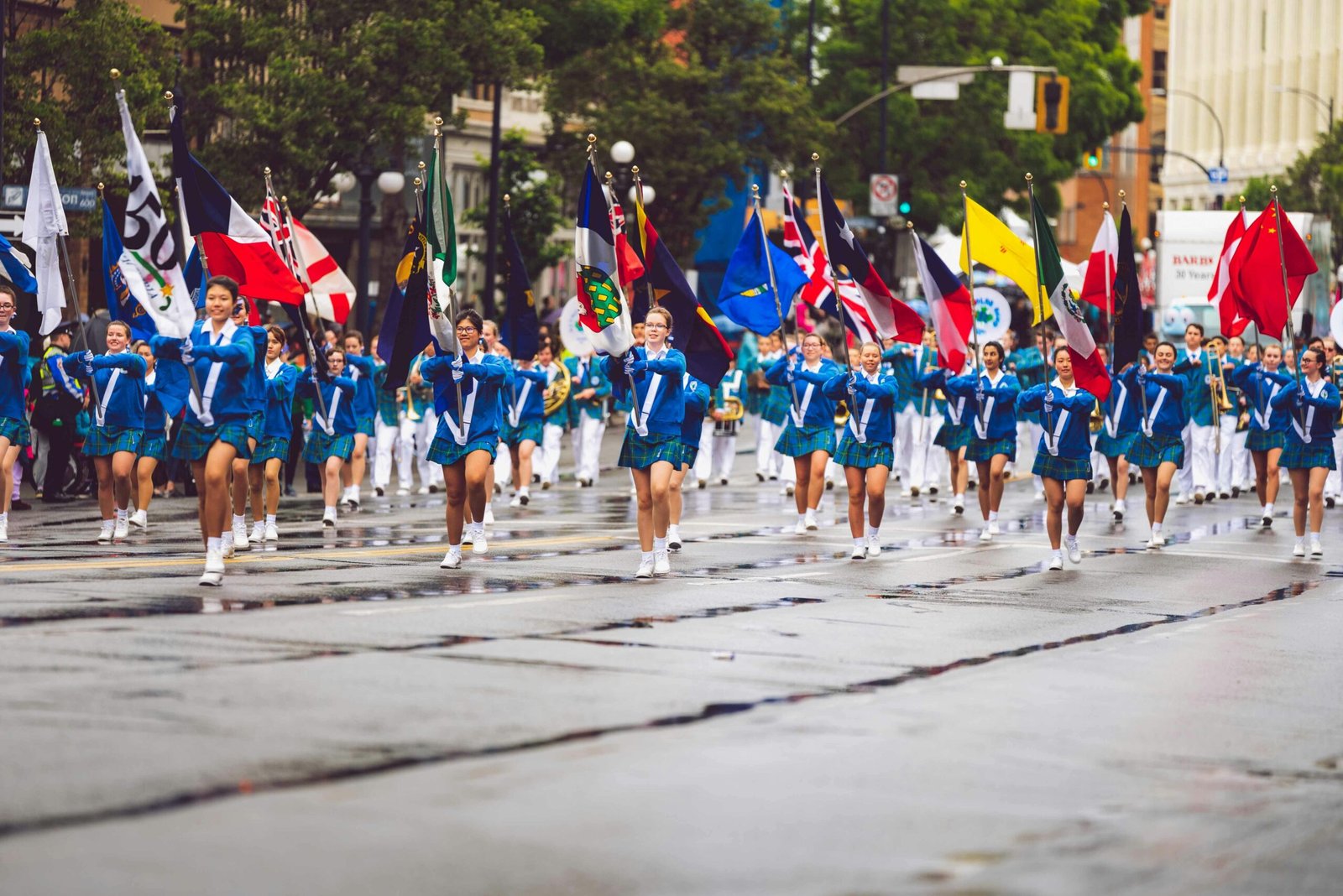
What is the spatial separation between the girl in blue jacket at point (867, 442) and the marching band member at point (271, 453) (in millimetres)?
4448

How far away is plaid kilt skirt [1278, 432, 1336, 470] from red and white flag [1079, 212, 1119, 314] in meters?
2.54

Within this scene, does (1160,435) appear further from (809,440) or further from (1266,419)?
(809,440)

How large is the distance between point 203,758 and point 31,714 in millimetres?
1086

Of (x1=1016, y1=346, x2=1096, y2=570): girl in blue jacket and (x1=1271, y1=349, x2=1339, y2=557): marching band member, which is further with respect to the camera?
(x1=1271, y1=349, x2=1339, y2=557): marching band member

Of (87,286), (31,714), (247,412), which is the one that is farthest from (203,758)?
(87,286)

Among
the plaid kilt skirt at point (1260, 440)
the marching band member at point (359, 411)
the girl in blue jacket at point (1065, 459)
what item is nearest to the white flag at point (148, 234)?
the marching band member at point (359, 411)

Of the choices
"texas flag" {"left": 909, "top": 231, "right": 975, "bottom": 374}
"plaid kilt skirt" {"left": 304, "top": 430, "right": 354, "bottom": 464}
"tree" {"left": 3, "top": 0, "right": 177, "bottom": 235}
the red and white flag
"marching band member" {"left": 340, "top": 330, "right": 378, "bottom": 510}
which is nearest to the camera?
"texas flag" {"left": 909, "top": 231, "right": 975, "bottom": 374}

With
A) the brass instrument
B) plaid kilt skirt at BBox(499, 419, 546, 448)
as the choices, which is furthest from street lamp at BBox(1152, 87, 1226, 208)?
plaid kilt skirt at BBox(499, 419, 546, 448)

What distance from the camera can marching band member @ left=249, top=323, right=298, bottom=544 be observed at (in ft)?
59.3

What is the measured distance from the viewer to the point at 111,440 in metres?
18.1

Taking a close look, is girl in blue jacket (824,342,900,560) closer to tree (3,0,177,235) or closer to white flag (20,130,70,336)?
white flag (20,130,70,336)

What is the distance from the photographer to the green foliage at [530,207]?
39531mm

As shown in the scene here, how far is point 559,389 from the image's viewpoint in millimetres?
27984

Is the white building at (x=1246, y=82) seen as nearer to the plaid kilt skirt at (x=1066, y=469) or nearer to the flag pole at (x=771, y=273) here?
the flag pole at (x=771, y=273)
